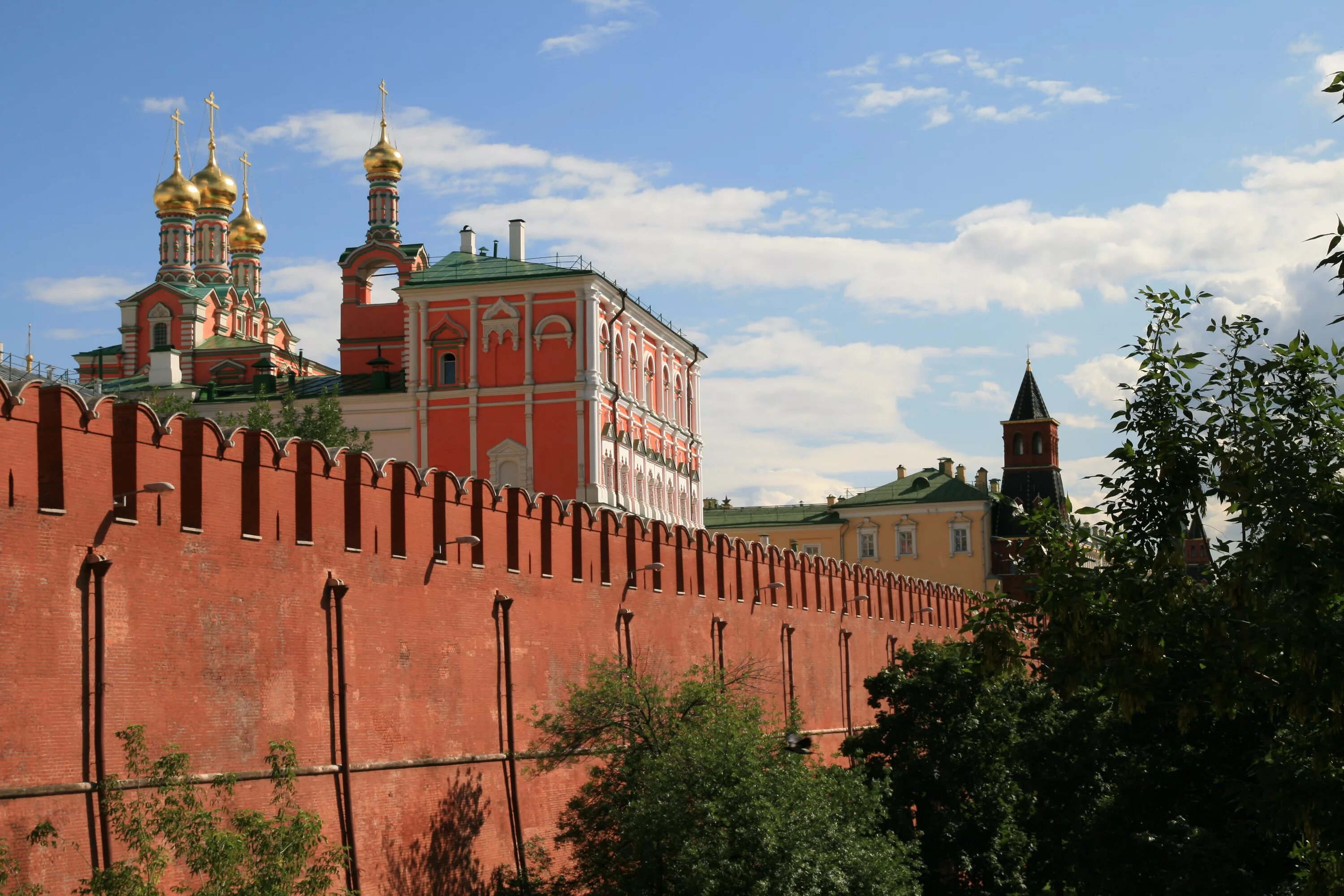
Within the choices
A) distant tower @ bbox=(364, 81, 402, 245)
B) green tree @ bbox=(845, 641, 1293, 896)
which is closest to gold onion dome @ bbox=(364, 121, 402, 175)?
distant tower @ bbox=(364, 81, 402, 245)

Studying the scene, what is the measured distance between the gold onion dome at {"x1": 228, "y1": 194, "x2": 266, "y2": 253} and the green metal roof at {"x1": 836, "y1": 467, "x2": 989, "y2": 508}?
28629mm

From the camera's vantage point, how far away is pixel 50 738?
13766mm

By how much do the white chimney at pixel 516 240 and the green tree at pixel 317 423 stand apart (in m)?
7.11

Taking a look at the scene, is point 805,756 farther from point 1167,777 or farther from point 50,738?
point 50,738

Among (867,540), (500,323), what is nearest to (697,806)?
(500,323)

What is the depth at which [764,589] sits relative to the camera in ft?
103

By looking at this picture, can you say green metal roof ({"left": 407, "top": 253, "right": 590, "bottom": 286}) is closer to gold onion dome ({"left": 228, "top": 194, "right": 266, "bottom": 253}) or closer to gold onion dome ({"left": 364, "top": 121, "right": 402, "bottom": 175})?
gold onion dome ({"left": 364, "top": 121, "right": 402, "bottom": 175})

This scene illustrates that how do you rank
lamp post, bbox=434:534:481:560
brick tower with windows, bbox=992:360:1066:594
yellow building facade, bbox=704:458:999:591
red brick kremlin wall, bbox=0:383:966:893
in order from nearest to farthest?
red brick kremlin wall, bbox=0:383:966:893 < lamp post, bbox=434:534:481:560 < yellow building facade, bbox=704:458:999:591 < brick tower with windows, bbox=992:360:1066:594

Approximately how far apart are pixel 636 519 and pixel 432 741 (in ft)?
23.5

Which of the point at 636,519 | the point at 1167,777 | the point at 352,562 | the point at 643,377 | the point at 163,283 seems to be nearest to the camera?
the point at 352,562

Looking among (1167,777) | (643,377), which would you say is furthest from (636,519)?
(643,377)

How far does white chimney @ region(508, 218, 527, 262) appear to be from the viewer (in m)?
53.0

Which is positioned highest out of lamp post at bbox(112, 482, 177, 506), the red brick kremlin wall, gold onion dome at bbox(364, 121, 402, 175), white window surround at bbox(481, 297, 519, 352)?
gold onion dome at bbox(364, 121, 402, 175)

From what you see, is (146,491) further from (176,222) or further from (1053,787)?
(176,222)
